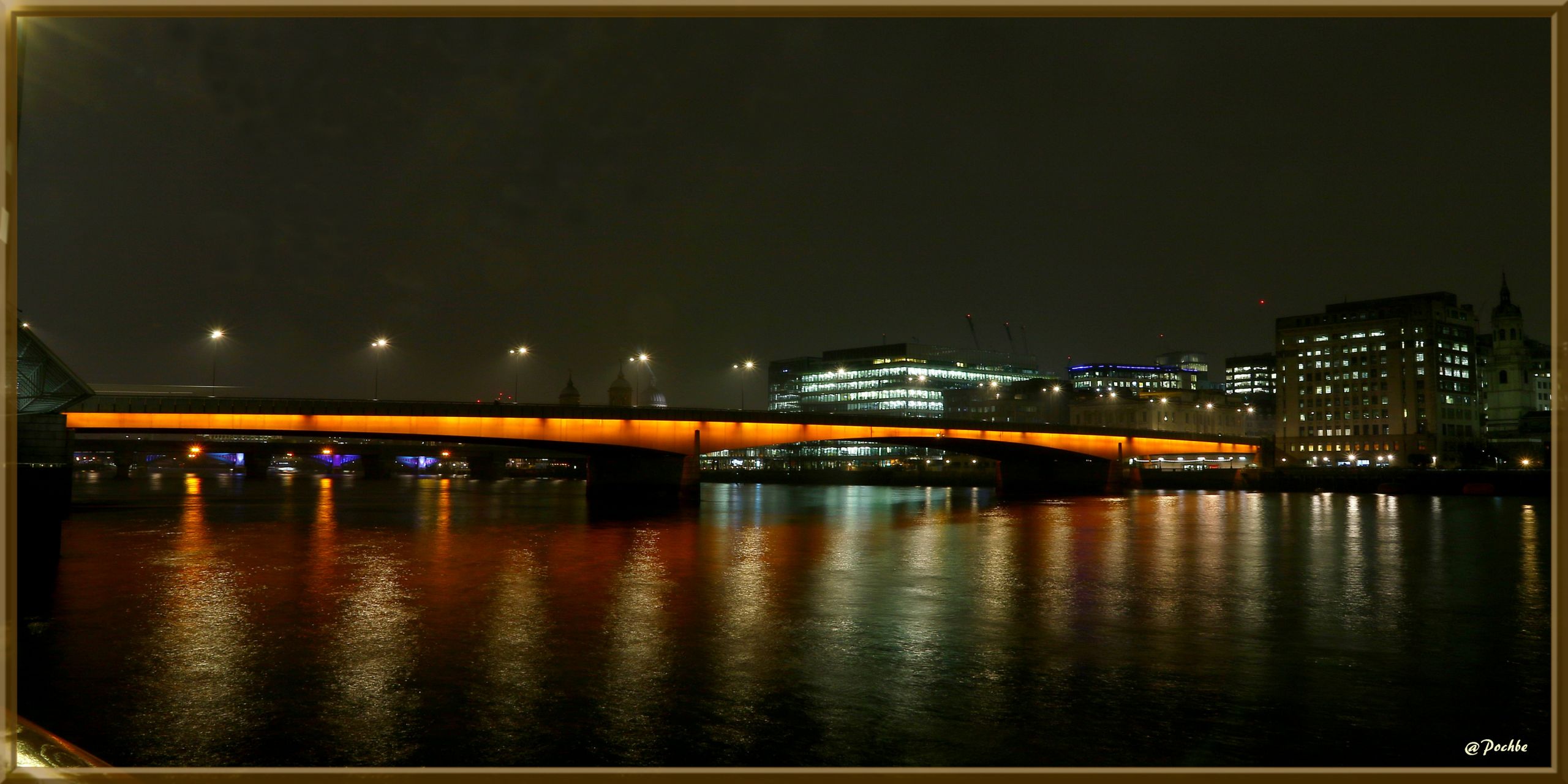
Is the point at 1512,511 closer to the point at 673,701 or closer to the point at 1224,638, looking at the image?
the point at 1224,638

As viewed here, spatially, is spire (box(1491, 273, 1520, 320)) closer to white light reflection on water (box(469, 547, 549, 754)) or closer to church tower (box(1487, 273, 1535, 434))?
church tower (box(1487, 273, 1535, 434))

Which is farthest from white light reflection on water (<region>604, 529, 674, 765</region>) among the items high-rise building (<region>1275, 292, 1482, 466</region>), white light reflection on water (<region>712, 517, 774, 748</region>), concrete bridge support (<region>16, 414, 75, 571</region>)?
high-rise building (<region>1275, 292, 1482, 466</region>)

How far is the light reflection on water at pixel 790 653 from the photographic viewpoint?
1063 cm

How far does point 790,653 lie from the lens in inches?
609

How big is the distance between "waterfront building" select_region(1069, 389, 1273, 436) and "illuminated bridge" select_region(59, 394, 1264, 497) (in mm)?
77254

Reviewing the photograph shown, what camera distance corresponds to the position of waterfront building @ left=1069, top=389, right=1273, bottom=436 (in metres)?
171

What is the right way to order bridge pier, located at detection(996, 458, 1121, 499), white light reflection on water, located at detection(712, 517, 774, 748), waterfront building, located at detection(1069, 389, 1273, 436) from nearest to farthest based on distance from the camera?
1. white light reflection on water, located at detection(712, 517, 774, 748)
2. bridge pier, located at detection(996, 458, 1121, 499)
3. waterfront building, located at detection(1069, 389, 1273, 436)

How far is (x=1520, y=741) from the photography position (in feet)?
35.8

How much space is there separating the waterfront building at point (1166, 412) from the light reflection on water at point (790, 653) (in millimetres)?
138816

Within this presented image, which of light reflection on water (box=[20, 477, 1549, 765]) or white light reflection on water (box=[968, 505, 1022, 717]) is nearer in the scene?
light reflection on water (box=[20, 477, 1549, 765])

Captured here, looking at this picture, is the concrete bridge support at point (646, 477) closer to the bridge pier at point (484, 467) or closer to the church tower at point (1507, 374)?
the bridge pier at point (484, 467)

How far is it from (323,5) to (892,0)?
9.85ft

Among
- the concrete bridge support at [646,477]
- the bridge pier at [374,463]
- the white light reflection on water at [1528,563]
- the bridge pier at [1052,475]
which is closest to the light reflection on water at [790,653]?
the white light reflection on water at [1528,563]

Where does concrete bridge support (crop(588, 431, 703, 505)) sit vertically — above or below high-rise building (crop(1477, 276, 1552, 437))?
below
